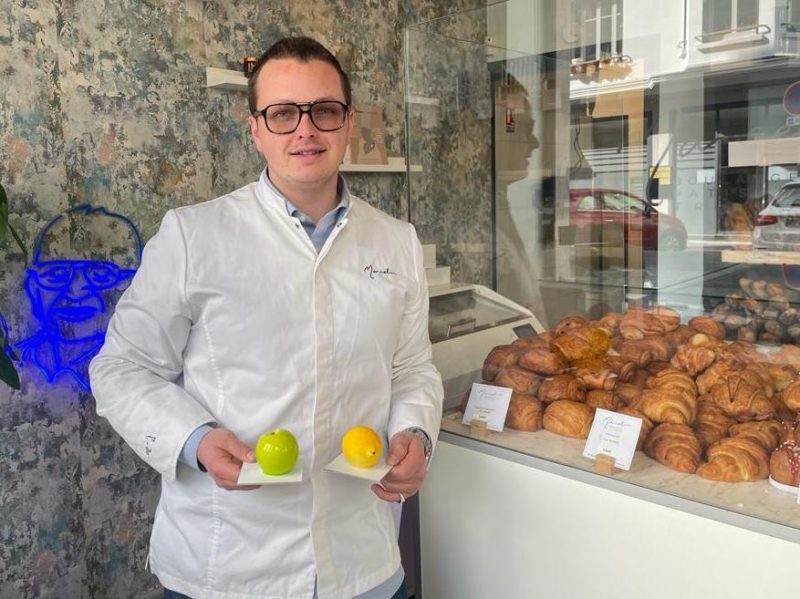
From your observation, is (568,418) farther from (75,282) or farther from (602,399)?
(75,282)

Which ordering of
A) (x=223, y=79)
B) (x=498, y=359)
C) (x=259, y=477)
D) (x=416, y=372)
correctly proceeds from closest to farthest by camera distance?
1. (x=259, y=477)
2. (x=416, y=372)
3. (x=498, y=359)
4. (x=223, y=79)

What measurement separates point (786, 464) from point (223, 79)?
1812mm

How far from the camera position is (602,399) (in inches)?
56.8

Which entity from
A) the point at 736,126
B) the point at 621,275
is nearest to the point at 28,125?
the point at 621,275

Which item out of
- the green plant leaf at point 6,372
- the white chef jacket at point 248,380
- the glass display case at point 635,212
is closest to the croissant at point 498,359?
the glass display case at point 635,212

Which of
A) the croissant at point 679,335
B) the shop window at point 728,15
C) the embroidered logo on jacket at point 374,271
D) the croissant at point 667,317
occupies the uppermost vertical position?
the shop window at point 728,15

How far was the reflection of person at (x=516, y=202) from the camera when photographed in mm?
1923

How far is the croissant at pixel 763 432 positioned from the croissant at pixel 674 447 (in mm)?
79

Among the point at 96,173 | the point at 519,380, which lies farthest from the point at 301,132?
the point at 96,173

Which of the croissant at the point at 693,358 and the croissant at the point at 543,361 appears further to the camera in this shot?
the croissant at the point at 543,361

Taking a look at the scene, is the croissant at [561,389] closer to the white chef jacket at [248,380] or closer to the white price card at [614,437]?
the white price card at [614,437]

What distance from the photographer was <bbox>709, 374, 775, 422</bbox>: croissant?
1320 millimetres

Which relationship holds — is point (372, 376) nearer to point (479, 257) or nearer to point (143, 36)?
point (479, 257)

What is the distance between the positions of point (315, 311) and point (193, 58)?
4.52 ft
